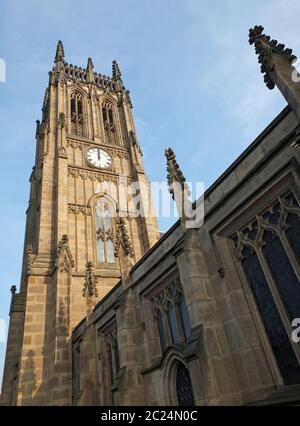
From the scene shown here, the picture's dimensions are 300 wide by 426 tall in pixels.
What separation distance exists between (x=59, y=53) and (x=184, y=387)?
37.9 metres

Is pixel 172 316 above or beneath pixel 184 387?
above

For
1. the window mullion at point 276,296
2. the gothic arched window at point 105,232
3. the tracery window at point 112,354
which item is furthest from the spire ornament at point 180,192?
the gothic arched window at point 105,232

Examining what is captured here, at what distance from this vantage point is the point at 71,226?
71.9 feet

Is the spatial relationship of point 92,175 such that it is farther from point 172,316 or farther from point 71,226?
point 172,316

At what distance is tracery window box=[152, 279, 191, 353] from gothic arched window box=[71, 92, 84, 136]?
22.5 meters

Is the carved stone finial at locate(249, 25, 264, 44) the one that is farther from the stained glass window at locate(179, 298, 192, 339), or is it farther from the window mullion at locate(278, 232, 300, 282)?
the stained glass window at locate(179, 298, 192, 339)

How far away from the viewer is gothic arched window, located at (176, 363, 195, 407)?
Answer: 8273 mm

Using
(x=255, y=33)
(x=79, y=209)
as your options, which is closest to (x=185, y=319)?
(x=255, y=33)

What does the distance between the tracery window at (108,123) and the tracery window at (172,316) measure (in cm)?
2243

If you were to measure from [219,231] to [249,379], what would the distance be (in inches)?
127

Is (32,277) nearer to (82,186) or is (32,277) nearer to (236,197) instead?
(82,186)

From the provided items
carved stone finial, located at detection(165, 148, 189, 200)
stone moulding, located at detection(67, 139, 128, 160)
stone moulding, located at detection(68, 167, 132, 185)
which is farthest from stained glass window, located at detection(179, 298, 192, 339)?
stone moulding, located at detection(67, 139, 128, 160)
